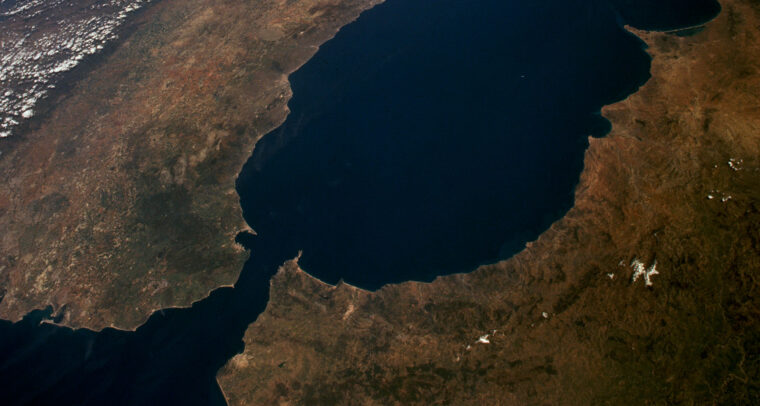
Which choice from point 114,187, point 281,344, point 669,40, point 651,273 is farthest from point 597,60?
point 114,187

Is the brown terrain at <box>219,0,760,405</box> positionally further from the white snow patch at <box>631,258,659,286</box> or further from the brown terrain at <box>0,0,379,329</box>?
the brown terrain at <box>0,0,379,329</box>

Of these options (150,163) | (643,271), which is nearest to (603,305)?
(643,271)

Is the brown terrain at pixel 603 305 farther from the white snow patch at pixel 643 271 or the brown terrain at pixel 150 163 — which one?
the brown terrain at pixel 150 163

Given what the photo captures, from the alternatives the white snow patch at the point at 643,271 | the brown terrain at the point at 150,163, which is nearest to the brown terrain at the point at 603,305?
the white snow patch at the point at 643,271

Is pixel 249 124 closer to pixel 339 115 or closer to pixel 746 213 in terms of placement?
pixel 339 115

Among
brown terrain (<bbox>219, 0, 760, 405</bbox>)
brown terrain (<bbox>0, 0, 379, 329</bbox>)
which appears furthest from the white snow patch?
brown terrain (<bbox>0, 0, 379, 329</bbox>)
